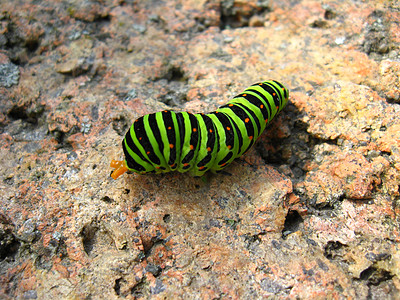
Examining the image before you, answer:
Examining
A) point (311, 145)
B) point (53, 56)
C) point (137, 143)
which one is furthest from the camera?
point (53, 56)

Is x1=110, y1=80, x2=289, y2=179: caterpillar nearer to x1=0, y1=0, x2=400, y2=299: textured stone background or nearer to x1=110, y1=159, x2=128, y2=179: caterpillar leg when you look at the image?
x1=110, y1=159, x2=128, y2=179: caterpillar leg

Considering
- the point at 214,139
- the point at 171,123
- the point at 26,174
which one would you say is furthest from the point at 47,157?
the point at 214,139

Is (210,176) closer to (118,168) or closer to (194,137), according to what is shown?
(194,137)

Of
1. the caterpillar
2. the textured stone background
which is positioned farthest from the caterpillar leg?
the textured stone background

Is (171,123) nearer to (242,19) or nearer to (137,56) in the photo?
(137,56)

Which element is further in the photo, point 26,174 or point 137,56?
point 137,56

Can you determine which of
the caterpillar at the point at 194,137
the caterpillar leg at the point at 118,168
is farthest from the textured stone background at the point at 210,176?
the caterpillar at the point at 194,137
